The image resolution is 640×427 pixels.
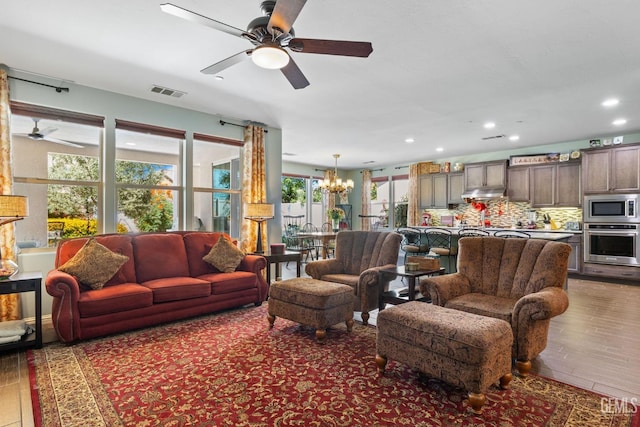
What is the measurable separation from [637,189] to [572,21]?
16.4 feet

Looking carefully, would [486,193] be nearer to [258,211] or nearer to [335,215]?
[335,215]

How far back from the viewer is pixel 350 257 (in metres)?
4.34

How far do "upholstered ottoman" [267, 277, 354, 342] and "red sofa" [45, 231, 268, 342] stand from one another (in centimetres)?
84

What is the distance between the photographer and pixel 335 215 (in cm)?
1057

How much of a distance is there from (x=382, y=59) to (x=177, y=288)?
3145 millimetres

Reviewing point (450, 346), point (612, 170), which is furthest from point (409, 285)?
point (612, 170)

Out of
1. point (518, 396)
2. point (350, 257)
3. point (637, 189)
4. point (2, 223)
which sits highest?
point (637, 189)

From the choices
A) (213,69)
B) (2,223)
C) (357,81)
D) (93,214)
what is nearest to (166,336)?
(2,223)

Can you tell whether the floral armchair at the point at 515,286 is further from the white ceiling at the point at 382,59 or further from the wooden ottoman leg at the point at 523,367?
the white ceiling at the point at 382,59

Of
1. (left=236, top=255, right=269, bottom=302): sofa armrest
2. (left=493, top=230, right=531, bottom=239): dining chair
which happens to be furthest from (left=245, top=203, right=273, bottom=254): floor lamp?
(left=493, top=230, right=531, bottom=239): dining chair

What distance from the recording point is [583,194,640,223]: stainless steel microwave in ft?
19.8

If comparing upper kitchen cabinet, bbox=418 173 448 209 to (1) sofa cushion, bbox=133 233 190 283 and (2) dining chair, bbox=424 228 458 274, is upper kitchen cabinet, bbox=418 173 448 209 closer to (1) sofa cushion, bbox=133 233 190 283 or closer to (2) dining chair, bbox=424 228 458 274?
(2) dining chair, bbox=424 228 458 274

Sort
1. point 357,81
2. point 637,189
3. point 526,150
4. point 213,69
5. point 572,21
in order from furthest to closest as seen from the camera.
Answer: point 526,150, point 637,189, point 357,81, point 213,69, point 572,21

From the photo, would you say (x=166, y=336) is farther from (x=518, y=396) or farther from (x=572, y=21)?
(x=572, y=21)
